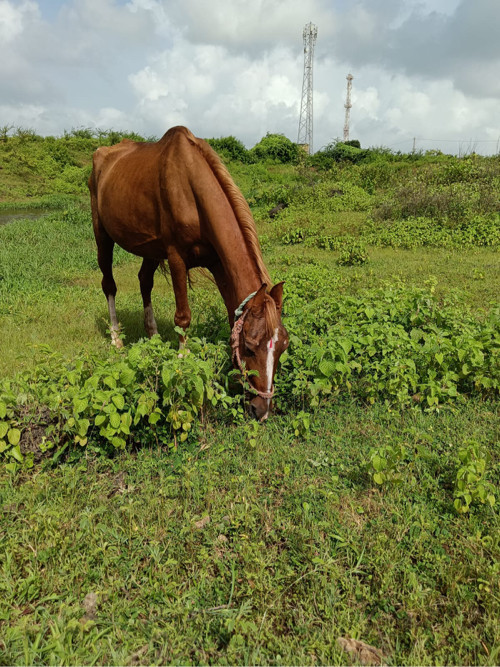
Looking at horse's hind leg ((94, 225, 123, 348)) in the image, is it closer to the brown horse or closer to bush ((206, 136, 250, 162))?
the brown horse

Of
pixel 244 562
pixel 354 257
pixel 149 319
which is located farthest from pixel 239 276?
pixel 354 257

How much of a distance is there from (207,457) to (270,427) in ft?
1.96

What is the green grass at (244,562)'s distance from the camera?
1.82m

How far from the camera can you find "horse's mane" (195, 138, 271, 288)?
3.59 meters

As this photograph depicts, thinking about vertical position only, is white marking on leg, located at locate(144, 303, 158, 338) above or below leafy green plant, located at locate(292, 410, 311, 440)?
above

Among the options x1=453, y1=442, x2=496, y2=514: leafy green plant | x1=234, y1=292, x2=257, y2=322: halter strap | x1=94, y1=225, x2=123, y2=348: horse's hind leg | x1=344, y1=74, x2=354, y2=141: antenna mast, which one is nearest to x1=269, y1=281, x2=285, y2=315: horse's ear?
x1=234, y1=292, x2=257, y2=322: halter strap

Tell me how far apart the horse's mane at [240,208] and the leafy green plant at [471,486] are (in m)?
1.93

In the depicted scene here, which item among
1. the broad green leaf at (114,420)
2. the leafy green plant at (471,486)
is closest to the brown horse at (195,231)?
the broad green leaf at (114,420)

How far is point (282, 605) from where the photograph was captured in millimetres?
1989

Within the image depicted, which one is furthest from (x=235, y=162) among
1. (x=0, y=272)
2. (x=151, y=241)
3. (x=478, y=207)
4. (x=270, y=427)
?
(x=270, y=427)

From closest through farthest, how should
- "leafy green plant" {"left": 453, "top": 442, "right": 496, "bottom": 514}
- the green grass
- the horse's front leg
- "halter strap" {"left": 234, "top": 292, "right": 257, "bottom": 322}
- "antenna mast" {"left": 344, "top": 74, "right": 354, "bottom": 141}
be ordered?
the green grass < "leafy green plant" {"left": 453, "top": 442, "right": 496, "bottom": 514} < "halter strap" {"left": 234, "top": 292, "right": 257, "bottom": 322} < the horse's front leg < "antenna mast" {"left": 344, "top": 74, "right": 354, "bottom": 141}

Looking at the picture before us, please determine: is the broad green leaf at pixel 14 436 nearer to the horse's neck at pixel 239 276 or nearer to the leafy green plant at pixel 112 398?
the leafy green plant at pixel 112 398

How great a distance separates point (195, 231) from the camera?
4.13m

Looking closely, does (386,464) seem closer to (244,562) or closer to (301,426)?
(301,426)
